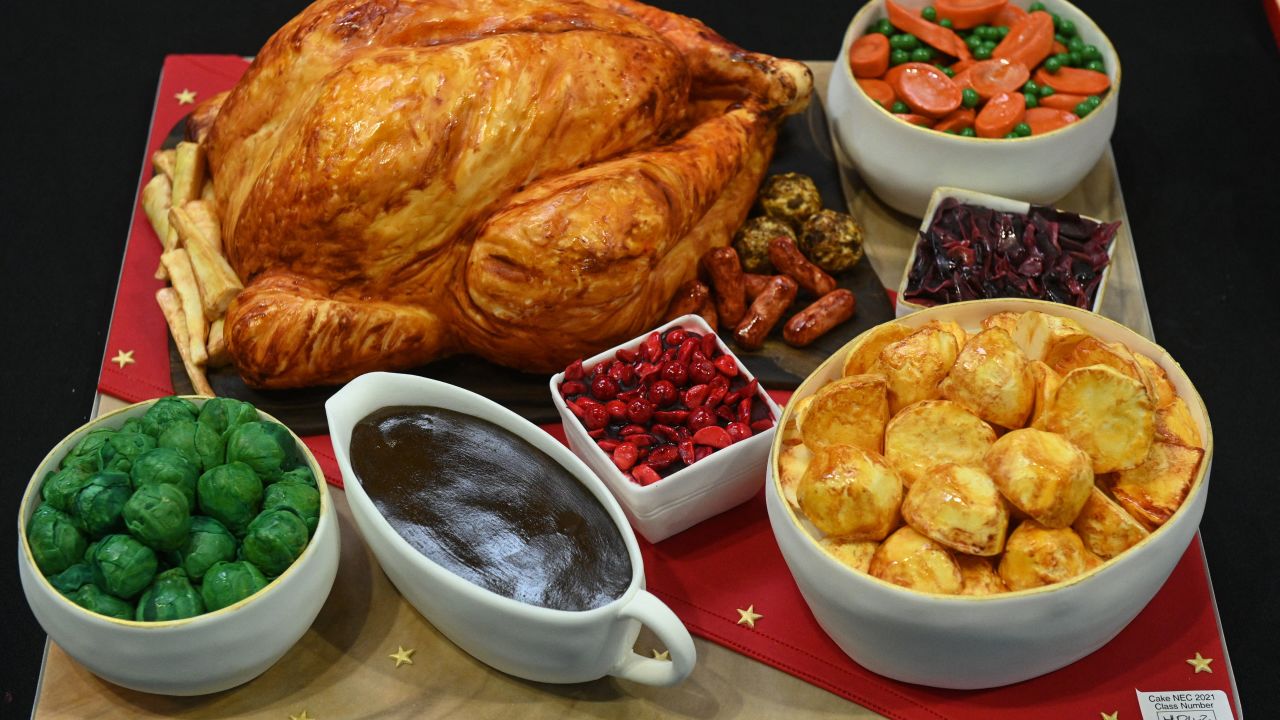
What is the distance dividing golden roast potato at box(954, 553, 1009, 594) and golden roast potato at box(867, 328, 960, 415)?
1.01ft

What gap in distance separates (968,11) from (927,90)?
294 mm

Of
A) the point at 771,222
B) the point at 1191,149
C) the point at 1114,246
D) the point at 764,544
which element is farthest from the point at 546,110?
the point at 1191,149

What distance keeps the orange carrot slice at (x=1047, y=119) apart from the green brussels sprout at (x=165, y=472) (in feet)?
6.66

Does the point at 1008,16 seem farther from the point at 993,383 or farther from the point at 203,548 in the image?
the point at 203,548

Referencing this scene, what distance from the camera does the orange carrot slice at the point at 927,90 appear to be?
313 centimetres

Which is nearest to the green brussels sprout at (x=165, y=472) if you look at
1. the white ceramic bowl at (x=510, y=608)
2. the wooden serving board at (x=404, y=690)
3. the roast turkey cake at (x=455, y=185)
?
the white ceramic bowl at (x=510, y=608)

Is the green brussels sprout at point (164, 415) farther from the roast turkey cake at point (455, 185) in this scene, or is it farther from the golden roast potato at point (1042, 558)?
the golden roast potato at point (1042, 558)

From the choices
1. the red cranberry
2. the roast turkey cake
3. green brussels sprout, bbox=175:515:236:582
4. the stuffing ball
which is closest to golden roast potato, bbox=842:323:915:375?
the red cranberry

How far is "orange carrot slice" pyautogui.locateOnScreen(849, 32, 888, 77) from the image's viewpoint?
127 inches

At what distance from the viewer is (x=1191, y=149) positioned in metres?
3.73

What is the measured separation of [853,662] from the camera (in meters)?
2.41

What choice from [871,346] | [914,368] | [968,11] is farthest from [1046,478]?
[968,11]

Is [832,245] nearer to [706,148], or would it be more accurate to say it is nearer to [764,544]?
[706,148]

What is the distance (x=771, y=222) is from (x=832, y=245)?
0.50 ft
